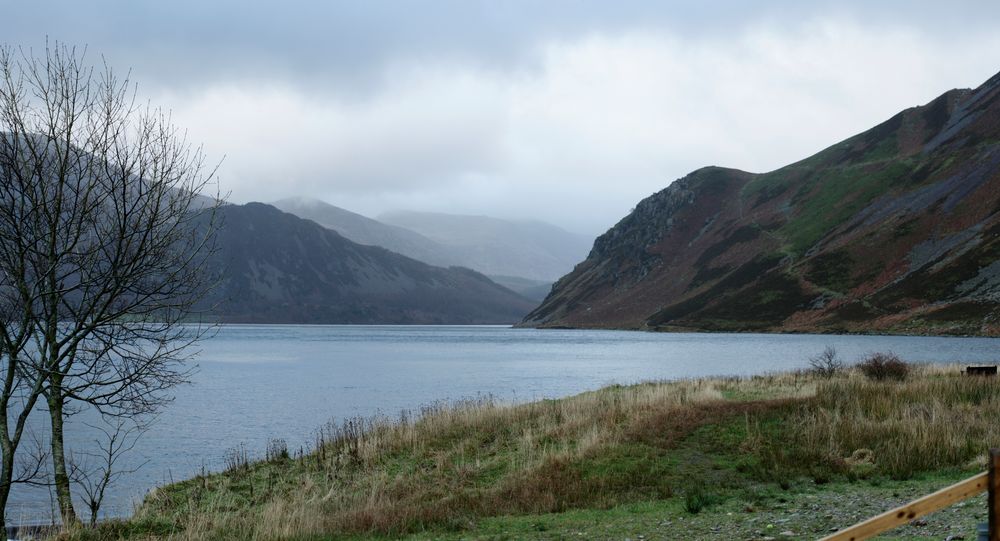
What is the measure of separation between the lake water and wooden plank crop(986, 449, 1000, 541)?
25096 millimetres

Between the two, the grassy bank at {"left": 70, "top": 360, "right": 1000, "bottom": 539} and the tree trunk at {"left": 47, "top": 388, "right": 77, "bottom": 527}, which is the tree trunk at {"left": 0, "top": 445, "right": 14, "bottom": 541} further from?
the grassy bank at {"left": 70, "top": 360, "right": 1000, "bottom": 539}

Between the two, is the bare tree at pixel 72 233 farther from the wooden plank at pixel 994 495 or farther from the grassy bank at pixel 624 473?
the wooden plank at pixel 994 495

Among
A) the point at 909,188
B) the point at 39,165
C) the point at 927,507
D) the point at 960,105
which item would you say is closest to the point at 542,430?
the point at 39,165

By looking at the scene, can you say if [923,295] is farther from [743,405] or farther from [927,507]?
[927,507]

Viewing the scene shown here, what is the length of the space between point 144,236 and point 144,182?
1.37 meters

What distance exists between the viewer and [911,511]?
682 cm

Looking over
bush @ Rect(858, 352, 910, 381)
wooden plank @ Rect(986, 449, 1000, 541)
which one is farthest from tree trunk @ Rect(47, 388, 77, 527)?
bush @ Rect(858, 352, 910, 381)

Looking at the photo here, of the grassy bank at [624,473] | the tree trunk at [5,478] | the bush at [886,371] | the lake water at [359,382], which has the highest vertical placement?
the tree trunk at [5,478]

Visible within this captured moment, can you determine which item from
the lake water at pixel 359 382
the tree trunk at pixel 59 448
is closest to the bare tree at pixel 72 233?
the tree trunk at pixel 59 448

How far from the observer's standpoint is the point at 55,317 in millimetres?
16875

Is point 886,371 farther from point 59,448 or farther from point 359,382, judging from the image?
point 359,382

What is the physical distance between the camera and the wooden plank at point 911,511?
22.3 feet

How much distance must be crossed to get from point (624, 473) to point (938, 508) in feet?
47.6

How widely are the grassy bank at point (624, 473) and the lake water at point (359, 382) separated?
7446 millimetres
